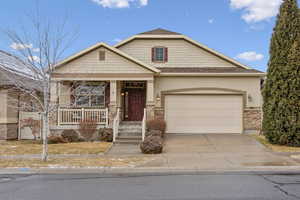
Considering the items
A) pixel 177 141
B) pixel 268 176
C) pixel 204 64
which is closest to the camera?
pixel 268 176

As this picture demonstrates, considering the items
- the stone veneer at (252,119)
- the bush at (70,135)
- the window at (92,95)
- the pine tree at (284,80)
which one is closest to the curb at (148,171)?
the pine tree at (284,80)

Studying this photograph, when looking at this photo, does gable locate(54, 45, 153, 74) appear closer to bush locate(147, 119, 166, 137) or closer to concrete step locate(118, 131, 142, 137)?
bush locate(147, 119, 166, 137)

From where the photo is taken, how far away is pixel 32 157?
11.2 m

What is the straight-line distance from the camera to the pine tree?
43.8ft

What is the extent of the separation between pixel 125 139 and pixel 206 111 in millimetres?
6124

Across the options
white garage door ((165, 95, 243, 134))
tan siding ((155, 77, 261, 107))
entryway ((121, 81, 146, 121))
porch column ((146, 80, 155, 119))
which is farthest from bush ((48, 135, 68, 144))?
white garage door ((165, 95, 243, 134))

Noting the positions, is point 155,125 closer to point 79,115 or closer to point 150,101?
point 150,101

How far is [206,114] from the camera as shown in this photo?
60.0ft

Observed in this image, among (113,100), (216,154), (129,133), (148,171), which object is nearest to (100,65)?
(113,100)

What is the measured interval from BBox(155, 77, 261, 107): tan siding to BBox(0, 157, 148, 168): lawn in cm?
835

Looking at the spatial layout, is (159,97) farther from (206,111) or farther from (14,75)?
(14,75)

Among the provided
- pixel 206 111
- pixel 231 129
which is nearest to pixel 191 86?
pixel 206 111

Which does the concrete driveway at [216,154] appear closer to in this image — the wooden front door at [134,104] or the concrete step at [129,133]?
the concrete step at [129,133]

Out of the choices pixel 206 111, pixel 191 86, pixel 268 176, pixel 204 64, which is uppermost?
pixel 204 64
